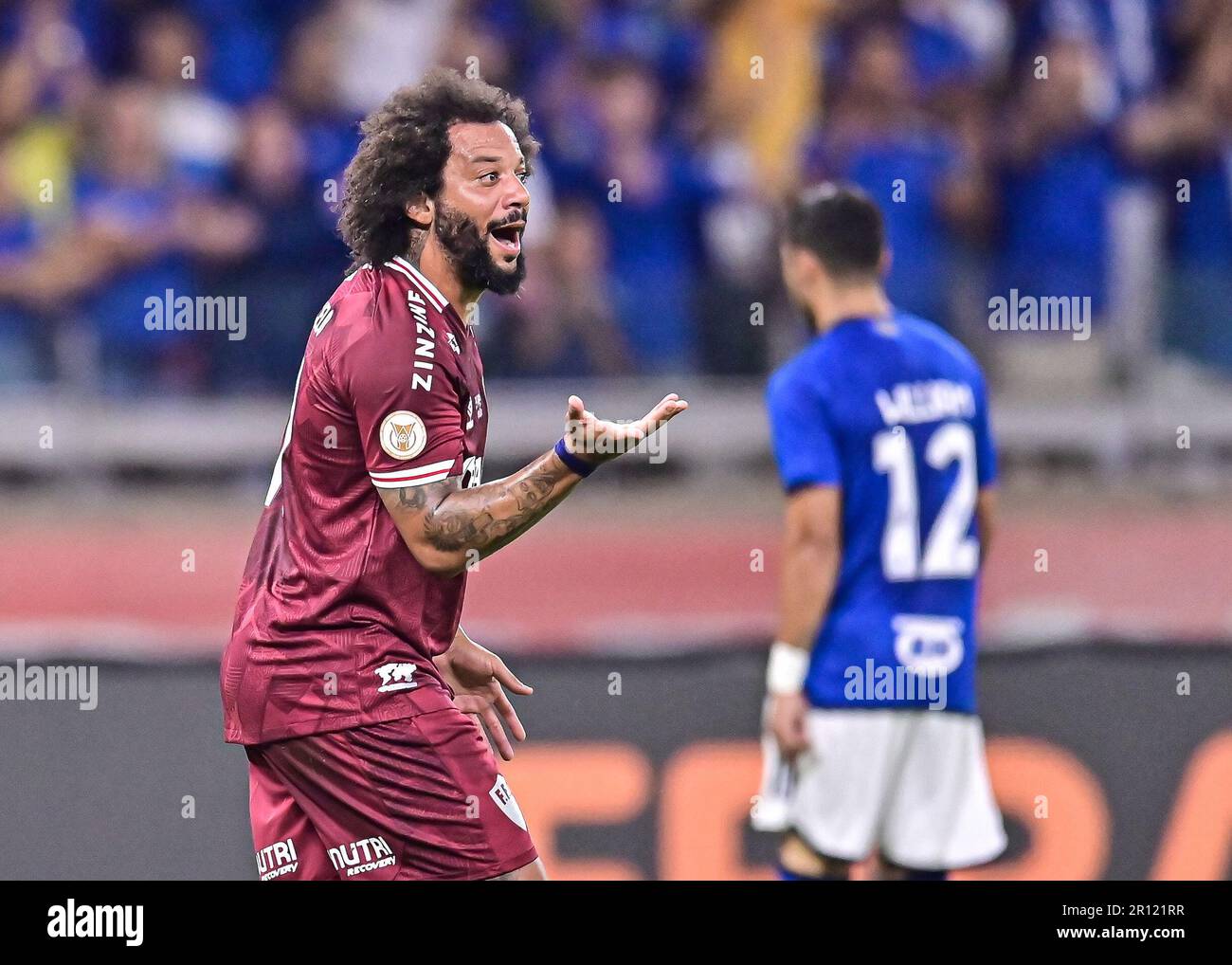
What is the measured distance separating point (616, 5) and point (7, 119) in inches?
129

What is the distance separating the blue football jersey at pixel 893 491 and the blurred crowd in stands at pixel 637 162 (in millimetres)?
3360

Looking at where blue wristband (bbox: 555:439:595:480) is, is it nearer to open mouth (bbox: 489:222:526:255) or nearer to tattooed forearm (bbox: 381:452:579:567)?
tattooed forearm (bbox: 381:452:579:567)

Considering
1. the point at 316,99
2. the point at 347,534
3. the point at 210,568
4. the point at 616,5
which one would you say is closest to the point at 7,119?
the point at 316,99

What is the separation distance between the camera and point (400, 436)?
3943 millimetres

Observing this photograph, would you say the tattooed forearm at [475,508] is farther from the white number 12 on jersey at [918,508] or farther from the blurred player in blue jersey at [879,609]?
the white number 12 on jersey at [918,508]

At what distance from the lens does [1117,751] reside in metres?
6.06

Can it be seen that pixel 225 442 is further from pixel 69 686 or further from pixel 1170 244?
pixel 1170 244

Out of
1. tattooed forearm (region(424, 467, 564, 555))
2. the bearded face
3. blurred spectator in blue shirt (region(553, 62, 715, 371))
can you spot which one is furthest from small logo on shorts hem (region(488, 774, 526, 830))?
blurred spectator in blue shirt (region(553, 62, 715, 371))

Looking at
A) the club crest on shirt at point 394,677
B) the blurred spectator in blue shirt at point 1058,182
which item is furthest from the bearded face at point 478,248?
the blurred spectator in blue shirt at point 1058,182

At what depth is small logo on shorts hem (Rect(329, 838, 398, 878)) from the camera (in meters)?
4.07

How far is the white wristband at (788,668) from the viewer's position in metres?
5.55

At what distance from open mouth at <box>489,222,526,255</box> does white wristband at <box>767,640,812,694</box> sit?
5.78ft

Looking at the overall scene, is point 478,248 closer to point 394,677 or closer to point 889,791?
point 394,677

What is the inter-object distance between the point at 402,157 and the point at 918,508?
207cm
